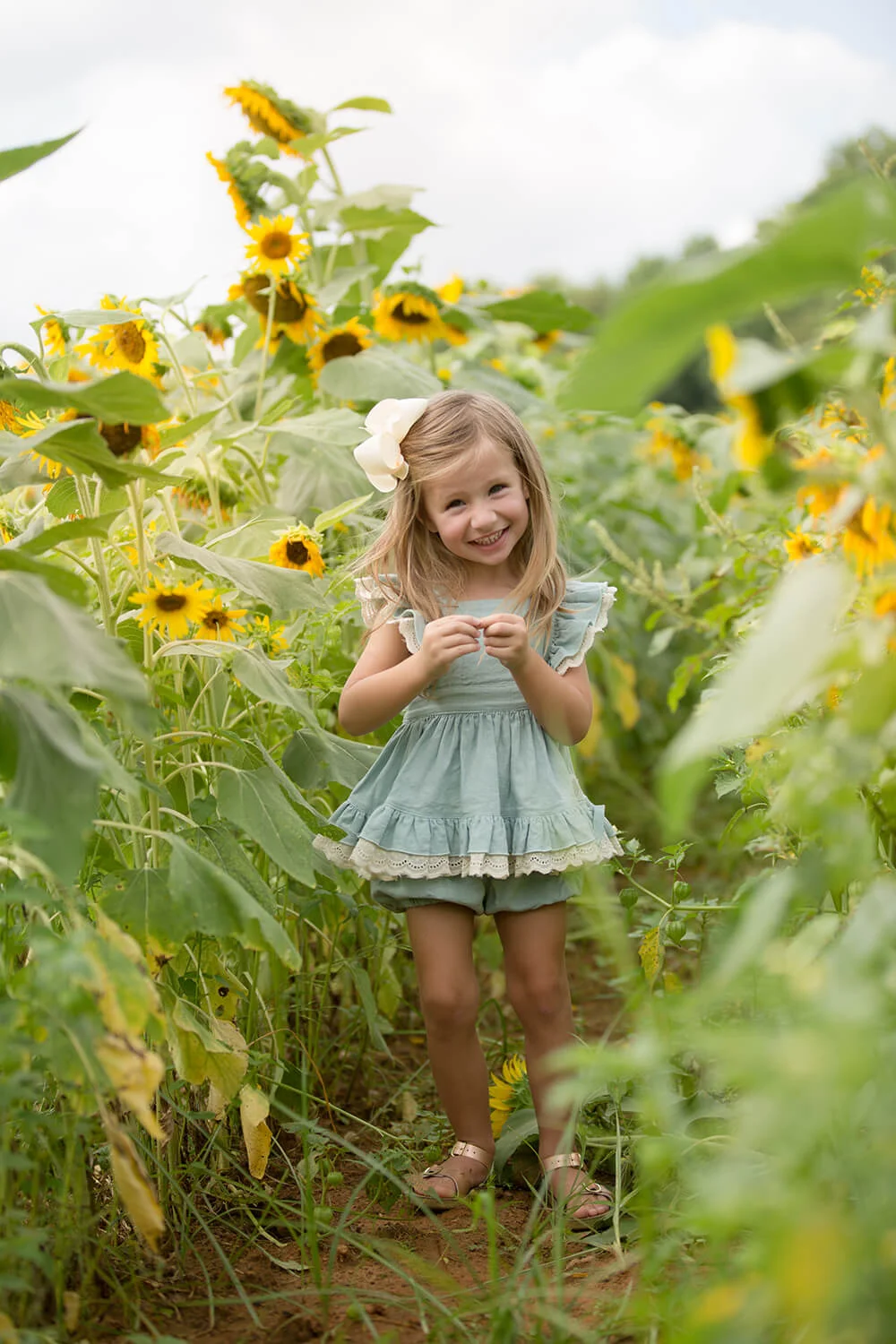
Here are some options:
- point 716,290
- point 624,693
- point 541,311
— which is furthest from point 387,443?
point 624,693

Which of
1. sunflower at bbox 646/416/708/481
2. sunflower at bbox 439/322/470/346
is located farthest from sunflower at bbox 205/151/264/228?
sunflower at bbox 646/416/708/481

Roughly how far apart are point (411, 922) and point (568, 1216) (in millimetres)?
419

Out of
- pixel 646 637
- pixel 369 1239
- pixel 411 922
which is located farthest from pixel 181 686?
pixel 646 637

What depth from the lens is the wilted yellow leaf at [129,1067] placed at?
40.4 inches

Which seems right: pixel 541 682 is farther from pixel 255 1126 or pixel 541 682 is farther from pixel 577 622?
pixel 255 1126

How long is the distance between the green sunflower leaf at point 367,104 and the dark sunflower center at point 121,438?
1.37 metres

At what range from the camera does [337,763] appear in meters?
1.75

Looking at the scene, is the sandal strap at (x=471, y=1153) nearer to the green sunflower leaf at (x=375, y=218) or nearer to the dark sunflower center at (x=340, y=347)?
the dark sunflower center at (x=340, y=347)

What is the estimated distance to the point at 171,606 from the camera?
5.25 ft

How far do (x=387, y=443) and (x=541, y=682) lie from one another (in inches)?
16.2

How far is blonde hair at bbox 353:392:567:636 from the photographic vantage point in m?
1.81

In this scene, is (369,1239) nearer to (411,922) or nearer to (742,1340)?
(411,922)

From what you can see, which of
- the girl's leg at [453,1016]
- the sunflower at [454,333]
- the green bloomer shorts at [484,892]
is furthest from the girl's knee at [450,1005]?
the sunflower at [454,333]

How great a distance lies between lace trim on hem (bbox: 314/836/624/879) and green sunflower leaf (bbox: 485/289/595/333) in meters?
1.50
